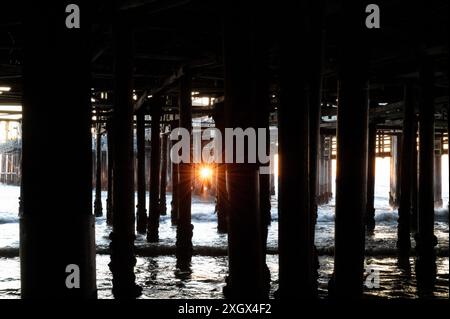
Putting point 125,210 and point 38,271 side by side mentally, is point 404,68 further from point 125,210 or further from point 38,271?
point 38,271

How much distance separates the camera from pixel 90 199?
1.45 m

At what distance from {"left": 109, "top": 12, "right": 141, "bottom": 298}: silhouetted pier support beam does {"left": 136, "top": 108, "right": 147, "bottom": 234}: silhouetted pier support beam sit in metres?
5.54

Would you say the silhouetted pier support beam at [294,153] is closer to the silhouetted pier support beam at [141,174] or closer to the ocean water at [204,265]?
the ocean water at [204,265]

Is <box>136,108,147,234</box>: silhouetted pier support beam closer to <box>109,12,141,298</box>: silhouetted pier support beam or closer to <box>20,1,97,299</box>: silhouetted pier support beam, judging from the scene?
<box>109,12,141,298</box>: silhouetted pier support beam

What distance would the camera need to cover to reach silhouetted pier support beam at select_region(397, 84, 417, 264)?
9.25 meters

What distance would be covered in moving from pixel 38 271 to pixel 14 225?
16.6m

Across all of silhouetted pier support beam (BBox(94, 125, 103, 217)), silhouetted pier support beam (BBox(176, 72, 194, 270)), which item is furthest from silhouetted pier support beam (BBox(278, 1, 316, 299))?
silhouetted pier support beam (BBox(94, 125, 103, 217))

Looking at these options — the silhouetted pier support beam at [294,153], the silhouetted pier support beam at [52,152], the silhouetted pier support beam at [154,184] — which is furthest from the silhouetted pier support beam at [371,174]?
the silhouetted pier support beam at [52,152]

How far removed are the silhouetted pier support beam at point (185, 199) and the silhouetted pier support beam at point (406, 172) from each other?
13.8 feet

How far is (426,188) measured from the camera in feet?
23.6

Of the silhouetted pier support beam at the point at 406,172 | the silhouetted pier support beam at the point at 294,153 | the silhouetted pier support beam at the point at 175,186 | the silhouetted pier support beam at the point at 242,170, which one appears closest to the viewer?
the silhouetted pier support beam at the point at 242,170

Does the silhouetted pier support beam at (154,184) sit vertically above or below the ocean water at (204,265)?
above

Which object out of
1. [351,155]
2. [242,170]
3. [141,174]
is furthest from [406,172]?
[242,170]

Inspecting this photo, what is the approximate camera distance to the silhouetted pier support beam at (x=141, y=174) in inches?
465
